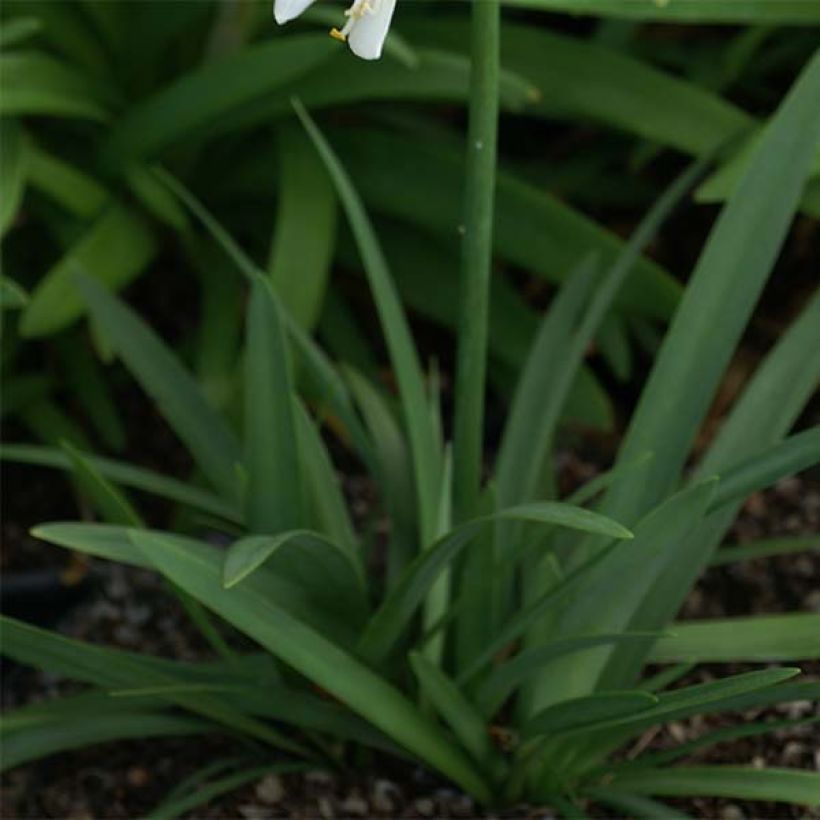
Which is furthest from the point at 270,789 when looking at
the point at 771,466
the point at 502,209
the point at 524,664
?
the point at 502,209

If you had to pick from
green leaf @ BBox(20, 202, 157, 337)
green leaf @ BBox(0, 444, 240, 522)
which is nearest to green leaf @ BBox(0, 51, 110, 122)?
green leaf @ BBox(20, 202, 157, 337)

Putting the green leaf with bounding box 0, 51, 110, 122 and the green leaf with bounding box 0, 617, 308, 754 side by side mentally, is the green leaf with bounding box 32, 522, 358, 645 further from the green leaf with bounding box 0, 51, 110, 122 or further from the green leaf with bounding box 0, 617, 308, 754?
the green leaf with bounding box 0, 51, 110, 122

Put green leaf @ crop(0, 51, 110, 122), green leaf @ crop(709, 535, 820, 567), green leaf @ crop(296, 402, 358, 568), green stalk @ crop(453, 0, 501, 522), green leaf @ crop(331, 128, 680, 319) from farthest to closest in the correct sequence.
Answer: green leaf @ crop(331, 128, 680, 319) → green leaf @ crop(0, 51, 110, 122) → green leaf @ crop(709, 535, 820, 567) → green leaf @ crop(296, 402, 358, 568) → green stalk @ crop(453, 0, 501, 522)

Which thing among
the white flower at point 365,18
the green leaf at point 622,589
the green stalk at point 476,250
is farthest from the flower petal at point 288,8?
the green leaf at point 622,589

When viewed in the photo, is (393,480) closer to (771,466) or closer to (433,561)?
(433,561)

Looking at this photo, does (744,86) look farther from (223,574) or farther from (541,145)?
(223,574)
